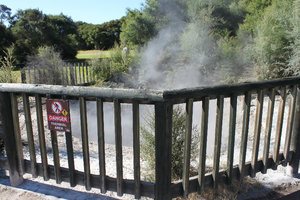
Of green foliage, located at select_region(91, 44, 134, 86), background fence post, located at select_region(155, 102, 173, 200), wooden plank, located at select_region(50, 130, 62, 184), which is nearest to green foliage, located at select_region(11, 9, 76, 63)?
green foliage, located at select_region(91, 44, 134, 86)

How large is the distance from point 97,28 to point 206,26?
3979 cm

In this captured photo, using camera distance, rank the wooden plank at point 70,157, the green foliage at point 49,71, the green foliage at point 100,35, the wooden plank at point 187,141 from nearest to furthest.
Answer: the wooden plank at point 187,141
the wooden plank at point 70,157
the green foliage at point 49,71
the green foliage at point 100,35

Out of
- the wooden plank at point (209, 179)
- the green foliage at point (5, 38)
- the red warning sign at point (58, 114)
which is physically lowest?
the wooden plank at point (209, 179)

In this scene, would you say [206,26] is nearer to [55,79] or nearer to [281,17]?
[281,17]

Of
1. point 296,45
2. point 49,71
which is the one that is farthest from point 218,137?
point 49,71

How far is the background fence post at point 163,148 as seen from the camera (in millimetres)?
1606

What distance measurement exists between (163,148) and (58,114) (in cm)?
86

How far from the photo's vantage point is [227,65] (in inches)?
329

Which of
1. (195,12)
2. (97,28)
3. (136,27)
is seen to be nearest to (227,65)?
(195,12)

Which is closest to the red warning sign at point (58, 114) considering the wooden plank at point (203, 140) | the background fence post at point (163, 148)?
the background fence post at point (163, 148)

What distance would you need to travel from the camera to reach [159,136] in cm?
163

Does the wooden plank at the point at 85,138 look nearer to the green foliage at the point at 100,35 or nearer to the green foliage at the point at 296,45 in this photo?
the green foliage at the point at 296,45

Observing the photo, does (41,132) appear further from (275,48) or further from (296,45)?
(275,48)

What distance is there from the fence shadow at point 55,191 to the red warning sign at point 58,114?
2.06ft
